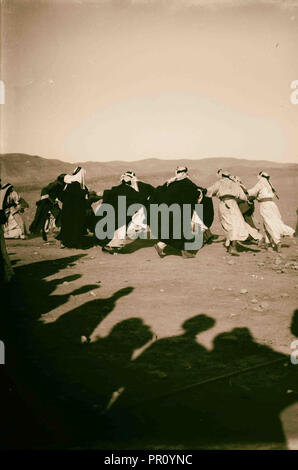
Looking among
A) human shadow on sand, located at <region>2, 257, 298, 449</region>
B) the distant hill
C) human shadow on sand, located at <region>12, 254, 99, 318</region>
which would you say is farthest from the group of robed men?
the distant hill

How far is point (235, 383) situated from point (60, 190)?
26.2ft

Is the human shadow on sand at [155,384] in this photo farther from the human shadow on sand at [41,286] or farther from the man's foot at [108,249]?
the man's foot at [108,249]

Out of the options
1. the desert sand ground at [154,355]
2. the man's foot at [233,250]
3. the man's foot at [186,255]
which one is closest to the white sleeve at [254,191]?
the man's foot at [233,250]

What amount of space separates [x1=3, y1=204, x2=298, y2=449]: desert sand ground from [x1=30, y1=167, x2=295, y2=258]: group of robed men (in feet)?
5.50

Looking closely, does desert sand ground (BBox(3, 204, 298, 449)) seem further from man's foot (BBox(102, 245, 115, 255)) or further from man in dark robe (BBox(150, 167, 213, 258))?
man in dark robe (BBox(150, 167, 213, 258))

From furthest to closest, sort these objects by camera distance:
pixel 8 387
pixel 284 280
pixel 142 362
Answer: pixel 284 280 < pixel 142 362 < pixel 8 387

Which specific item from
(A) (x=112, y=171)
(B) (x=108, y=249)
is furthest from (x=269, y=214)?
(A) (x=112, y=171)

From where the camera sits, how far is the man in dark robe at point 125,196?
33.2ft

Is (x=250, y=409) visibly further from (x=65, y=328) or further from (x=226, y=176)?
(x=226, y=176)

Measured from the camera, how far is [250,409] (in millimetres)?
3648

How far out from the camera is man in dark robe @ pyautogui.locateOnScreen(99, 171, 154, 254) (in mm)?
Result: 10125

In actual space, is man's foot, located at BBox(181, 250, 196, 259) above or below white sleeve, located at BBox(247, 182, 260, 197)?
below

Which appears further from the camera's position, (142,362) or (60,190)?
(60,190)
